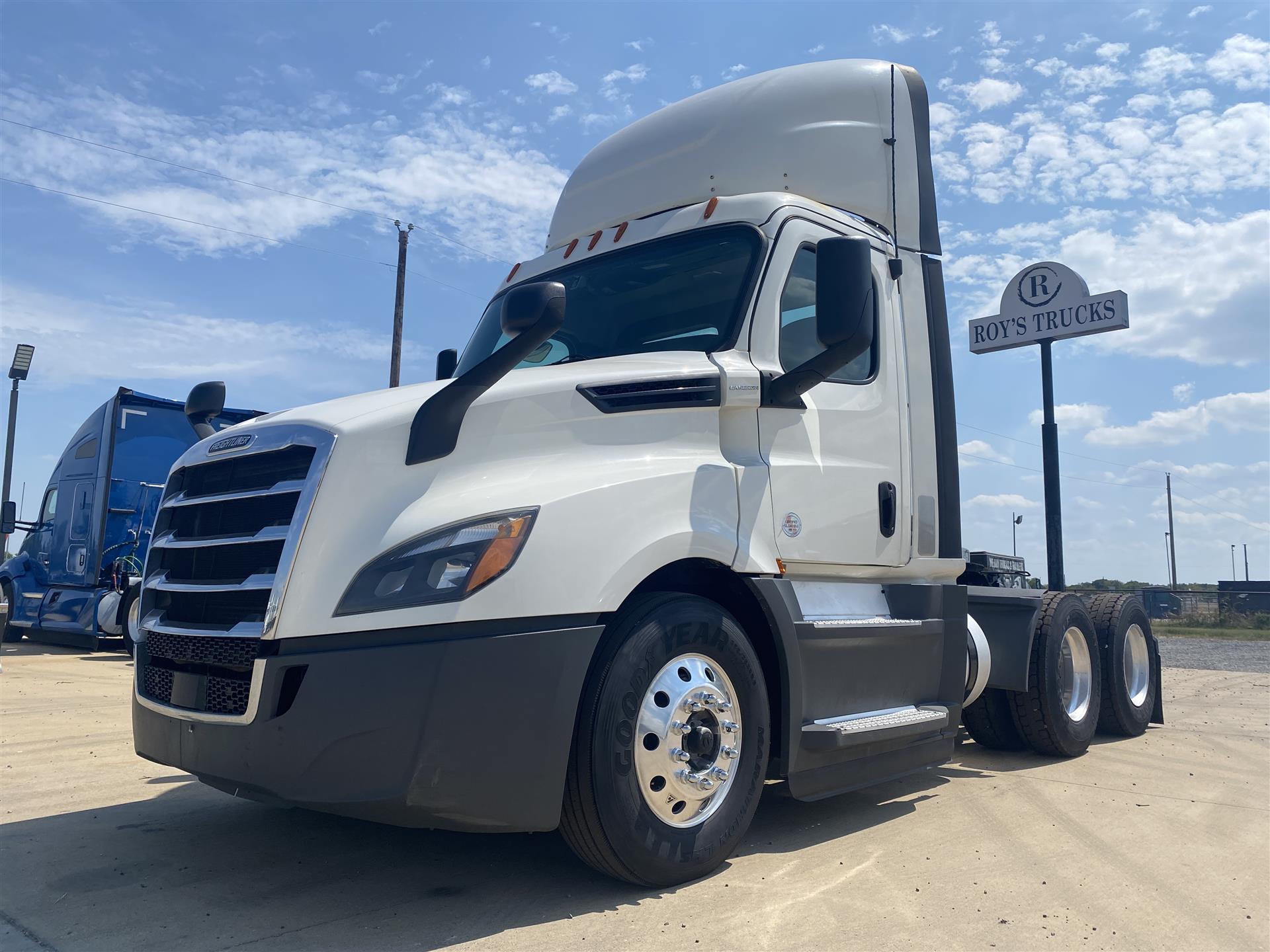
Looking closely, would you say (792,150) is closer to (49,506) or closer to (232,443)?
(232,443)

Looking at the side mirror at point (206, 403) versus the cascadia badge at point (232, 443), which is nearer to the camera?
the cascadia badge at point (232, 443)

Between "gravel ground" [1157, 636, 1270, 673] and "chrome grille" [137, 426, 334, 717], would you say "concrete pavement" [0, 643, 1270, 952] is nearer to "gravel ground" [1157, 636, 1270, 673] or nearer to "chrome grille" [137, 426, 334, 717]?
"chrome grille" [137, 426, 334, 717]

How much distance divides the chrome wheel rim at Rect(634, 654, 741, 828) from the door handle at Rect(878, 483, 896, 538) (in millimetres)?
1490

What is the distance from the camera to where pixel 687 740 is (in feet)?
12.3

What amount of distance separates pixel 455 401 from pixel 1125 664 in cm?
680

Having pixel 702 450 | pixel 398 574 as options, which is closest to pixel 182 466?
pixel 398 574

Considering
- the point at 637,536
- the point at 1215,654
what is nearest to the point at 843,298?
the point at 637,536

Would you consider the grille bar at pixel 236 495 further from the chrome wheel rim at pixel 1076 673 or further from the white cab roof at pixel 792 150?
the chrome wheel rim at pixel 1076 673

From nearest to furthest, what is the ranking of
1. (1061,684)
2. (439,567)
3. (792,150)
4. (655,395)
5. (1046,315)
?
(439,567) → (655,395) → (792,150) → (1061,684) → (1046,315)

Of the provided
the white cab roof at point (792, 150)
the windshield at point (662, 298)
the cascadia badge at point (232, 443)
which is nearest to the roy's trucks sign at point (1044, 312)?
the white cab roof at point (792, 150)

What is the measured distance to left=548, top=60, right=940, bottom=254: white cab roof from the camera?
5.27m

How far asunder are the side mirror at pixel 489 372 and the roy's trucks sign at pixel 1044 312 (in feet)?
33.2

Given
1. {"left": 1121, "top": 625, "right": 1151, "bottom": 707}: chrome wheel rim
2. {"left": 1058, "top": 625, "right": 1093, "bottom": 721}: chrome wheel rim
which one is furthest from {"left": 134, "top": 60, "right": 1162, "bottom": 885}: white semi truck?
{"left": 1121, "top": 625, "right": 1151, "bottom": 707}: chrome wheel rim

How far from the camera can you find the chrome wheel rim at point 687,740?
359 centimetres
